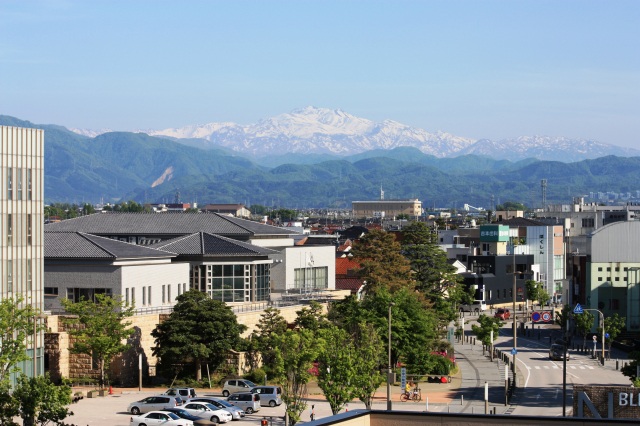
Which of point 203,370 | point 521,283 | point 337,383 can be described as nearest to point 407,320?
Answer: point 203,370

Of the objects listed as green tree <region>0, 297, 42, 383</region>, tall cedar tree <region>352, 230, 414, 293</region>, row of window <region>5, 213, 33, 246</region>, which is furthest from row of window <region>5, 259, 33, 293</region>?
tall cedar tree <region>352, 230, 414, 293</region>

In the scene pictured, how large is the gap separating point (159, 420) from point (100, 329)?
45.8 ft

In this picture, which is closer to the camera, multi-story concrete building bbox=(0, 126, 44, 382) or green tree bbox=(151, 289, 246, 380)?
multi-story concrete building bbox=(0, 126, 44, 382)

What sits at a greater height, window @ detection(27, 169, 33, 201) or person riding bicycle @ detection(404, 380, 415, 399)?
window @ detection(27, 169, 33, 201)

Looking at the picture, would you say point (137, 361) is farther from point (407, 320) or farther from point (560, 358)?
point (560, 358)

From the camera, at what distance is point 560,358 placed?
94.3m

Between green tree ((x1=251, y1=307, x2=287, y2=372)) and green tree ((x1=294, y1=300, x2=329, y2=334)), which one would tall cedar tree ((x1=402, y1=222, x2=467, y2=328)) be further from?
green tree ((x1=251, y1=307, x2=287, y2=372))

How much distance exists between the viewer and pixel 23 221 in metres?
60.3

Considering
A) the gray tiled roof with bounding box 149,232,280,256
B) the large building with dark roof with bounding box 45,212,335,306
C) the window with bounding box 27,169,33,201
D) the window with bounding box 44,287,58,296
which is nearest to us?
the window with bounding box 27,169,33,201

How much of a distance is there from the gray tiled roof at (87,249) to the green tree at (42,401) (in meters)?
30.1

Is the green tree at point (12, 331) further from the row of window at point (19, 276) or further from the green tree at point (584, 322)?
the green tree at point (584, 322)

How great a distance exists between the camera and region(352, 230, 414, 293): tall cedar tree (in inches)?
3679

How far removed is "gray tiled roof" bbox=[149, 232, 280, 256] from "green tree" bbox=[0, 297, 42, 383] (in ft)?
96.1

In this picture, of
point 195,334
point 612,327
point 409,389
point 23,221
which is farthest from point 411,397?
point 612,327
